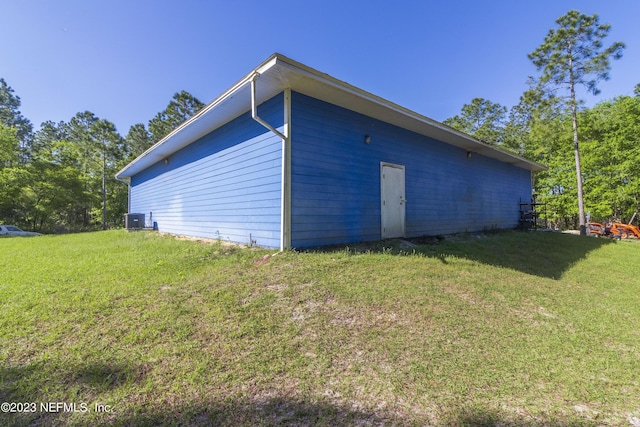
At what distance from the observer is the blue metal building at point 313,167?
16.0 ft

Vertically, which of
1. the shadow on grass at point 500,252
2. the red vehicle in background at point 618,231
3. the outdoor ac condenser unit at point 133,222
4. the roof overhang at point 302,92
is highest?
the roof overhang at point 302,92

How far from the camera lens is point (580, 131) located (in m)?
16.5

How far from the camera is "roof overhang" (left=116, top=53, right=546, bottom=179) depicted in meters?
4.25

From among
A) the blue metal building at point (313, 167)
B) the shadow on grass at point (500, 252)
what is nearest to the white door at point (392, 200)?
the blue metal building at point (313, 167)

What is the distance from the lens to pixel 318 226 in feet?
17.2

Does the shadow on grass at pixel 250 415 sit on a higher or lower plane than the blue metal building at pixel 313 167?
lower

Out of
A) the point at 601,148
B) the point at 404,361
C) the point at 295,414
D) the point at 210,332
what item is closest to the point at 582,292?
the point at 404,361

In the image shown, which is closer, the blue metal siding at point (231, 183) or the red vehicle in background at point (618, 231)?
the blue metal siding at point (231, 183)

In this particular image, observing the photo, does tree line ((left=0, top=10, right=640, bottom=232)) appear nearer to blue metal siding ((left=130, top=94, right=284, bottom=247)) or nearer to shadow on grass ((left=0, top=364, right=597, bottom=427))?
blue metal siding ((left=130, top=94, right=284, bottom=247))

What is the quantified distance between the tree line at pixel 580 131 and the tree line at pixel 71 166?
76.4ft

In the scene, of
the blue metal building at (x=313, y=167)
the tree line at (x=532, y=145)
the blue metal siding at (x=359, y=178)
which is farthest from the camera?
the tree line at (x=532, y=145)

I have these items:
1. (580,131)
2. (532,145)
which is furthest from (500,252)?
(532,145)

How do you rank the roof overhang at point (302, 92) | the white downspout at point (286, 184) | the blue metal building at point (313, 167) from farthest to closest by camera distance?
the blue metal building at point (313, 167), the white downspout at point (286, 184), the roof overhang at point (302, 92)

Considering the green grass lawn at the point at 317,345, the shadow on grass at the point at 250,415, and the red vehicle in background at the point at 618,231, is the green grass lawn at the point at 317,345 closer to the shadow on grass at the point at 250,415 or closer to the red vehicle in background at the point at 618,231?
the shadow on grass at the point at 250,415
